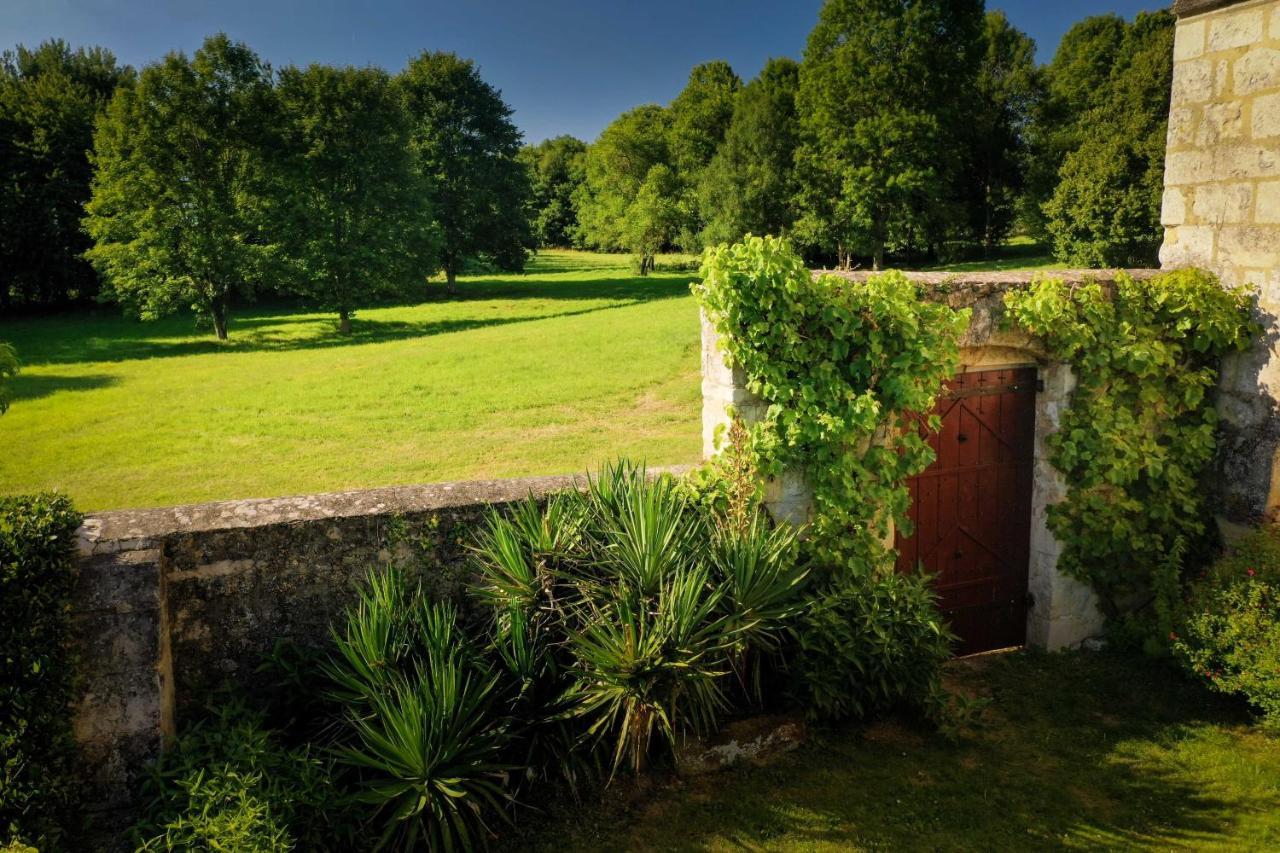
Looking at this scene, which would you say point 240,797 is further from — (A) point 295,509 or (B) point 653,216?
(B) point 653,216

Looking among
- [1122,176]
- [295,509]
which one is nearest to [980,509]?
[295,509]

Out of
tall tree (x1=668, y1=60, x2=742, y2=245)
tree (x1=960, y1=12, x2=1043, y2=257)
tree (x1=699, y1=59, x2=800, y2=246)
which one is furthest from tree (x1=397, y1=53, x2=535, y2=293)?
tree (x1=960, y1=12, x2=1043, y2=257)

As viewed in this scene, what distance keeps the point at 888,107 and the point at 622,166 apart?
955 inches

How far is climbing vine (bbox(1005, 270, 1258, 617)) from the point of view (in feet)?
21.3

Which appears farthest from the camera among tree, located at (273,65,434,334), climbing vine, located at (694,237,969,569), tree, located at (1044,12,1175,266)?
tree, located at (273,65,434,334)

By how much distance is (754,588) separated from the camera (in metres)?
4.86

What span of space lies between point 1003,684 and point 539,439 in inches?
339

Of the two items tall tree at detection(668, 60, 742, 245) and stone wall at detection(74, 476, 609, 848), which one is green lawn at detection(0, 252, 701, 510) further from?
tall tree at detection(668, 60, 742, 245)

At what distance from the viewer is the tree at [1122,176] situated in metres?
27.8

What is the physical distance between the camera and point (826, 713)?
5336 mm

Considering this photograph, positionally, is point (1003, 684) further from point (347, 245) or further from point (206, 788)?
point (347, 245)

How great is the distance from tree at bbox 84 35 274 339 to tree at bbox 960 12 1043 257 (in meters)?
32.9

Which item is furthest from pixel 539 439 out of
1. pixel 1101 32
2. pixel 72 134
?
pixel 1101 32

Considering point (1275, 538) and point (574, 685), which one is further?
point (1275, 538)
